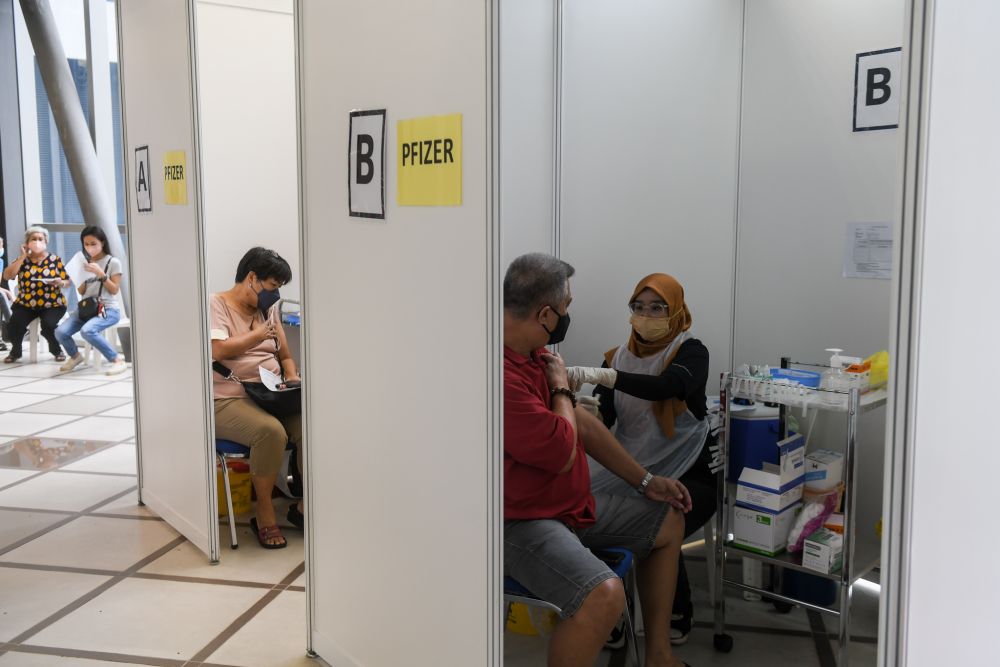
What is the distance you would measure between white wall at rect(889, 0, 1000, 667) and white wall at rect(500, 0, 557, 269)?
1891mm

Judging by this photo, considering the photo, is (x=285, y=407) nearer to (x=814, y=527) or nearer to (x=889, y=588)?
(x=814, y=527)

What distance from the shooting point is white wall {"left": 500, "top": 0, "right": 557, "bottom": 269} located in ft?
11.0

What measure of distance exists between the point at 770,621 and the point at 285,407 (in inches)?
85.3

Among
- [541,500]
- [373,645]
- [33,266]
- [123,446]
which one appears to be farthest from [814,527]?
[33,266]

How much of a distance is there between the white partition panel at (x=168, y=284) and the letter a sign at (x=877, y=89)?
96.7 inches

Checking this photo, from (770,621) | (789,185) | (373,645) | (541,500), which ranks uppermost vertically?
(789,185)

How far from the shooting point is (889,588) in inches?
64.6

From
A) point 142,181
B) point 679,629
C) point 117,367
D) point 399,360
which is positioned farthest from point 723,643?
point 117,367

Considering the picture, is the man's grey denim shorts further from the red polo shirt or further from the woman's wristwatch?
the woman's wristwatch

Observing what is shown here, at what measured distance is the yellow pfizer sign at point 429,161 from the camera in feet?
6.70

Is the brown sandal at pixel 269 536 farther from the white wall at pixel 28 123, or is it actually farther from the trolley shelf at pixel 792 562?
the white wall at pixel 28 123

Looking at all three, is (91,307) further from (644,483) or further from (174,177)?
(644,483)

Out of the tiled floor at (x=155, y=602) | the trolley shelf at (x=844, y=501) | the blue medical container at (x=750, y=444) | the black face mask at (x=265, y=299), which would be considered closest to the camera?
the trolley shelf at (x=844, y=501)

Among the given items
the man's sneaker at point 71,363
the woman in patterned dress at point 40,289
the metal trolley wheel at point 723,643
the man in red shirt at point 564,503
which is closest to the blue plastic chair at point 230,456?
the man in red shirt at point 564,503
